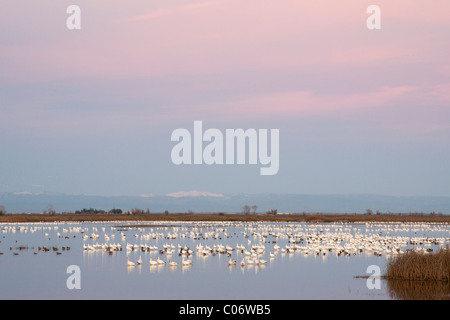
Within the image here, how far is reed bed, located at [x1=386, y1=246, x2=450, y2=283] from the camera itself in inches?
995

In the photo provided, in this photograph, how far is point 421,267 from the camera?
2536 cm

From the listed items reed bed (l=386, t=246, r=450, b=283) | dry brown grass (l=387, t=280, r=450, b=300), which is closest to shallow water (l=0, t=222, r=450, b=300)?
dry brown grass (l=387, t=280, r=450, b=300)

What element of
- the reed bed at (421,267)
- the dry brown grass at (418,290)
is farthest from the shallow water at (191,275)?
the reed bed at (421,267)

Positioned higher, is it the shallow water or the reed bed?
the reed bed

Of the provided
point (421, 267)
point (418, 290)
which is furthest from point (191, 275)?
point (418, 290)

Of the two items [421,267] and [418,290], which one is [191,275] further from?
[418,290]

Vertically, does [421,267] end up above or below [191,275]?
above

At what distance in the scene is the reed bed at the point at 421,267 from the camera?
2527 centimetres

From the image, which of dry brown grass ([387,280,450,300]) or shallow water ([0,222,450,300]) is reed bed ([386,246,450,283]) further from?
shallow water ([0,222,450,300])

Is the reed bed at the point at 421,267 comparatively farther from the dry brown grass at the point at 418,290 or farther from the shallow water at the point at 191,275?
the shallow water at the point at 191,275
